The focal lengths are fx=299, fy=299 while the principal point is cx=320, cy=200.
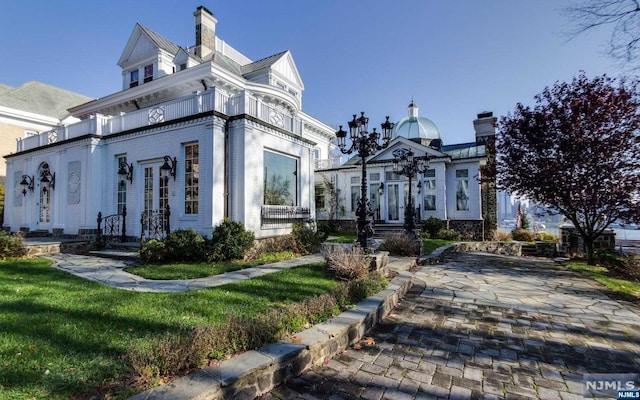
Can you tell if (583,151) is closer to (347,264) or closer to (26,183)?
(347,264)

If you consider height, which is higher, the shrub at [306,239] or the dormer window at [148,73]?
the dormer window at [148,73]

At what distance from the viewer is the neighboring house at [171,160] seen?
9.23 meters

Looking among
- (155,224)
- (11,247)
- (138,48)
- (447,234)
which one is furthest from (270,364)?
(138,48)

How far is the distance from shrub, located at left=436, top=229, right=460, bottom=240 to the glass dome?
8.10 meters

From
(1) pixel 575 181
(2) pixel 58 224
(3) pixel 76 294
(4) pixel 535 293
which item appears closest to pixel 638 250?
(1) pixel 575 181

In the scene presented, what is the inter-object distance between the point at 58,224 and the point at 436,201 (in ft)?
59.4

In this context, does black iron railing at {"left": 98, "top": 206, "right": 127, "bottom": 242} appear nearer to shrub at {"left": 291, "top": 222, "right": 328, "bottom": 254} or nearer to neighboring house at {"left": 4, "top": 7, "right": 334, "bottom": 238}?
neighboring house at {"left": 4, "top": 7, "right": 334, "bottom": 238}

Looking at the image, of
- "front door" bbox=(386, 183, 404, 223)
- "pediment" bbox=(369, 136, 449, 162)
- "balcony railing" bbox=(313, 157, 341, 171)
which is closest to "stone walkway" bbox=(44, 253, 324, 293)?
"front door" bbox=(386, 183, 404, 223)

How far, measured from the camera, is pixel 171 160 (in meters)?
9.67

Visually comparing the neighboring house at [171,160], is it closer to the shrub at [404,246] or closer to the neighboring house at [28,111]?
the shrub at [404,246]

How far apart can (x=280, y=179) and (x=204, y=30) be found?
36.3 feet

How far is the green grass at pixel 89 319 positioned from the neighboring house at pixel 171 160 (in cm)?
405

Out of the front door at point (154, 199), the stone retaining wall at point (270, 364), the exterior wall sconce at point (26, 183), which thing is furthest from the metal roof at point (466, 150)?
the exterior wall sconce at point (26, 183)

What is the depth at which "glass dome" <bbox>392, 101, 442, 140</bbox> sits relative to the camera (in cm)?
2136
